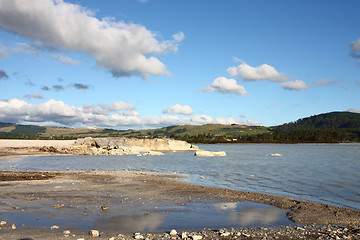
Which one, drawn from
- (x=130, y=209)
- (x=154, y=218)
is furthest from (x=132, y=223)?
(x=130, y=209)

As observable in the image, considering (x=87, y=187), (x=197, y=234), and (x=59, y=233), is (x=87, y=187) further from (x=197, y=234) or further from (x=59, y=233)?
(x=197, y=234)

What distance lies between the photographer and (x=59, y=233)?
10188 mm

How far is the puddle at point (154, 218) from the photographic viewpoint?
1141cm

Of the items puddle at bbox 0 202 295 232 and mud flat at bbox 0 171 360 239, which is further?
puddle at bbox 0 202 295 232

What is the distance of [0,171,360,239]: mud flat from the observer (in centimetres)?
1036

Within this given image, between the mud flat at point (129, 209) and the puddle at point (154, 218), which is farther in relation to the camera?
the puddle at point (154, 218)

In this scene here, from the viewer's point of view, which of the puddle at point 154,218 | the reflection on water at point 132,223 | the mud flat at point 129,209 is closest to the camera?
the mud flat at point 129,209

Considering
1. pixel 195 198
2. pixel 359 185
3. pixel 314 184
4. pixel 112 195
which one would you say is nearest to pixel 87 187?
pixel 112 195

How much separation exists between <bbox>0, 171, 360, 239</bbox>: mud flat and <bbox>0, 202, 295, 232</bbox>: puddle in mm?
41

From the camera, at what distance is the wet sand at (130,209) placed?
10391 millimetres

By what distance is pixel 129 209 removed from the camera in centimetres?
1447

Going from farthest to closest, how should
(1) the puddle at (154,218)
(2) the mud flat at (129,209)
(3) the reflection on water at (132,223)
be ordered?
(1) the puddle at (154,218)
(3) the reflection on water at (132,223)
(2) the mud flat at (129,209)

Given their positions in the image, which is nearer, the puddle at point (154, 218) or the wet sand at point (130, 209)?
the wet sand at point (130, 209)

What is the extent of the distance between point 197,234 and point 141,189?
1154 cm
